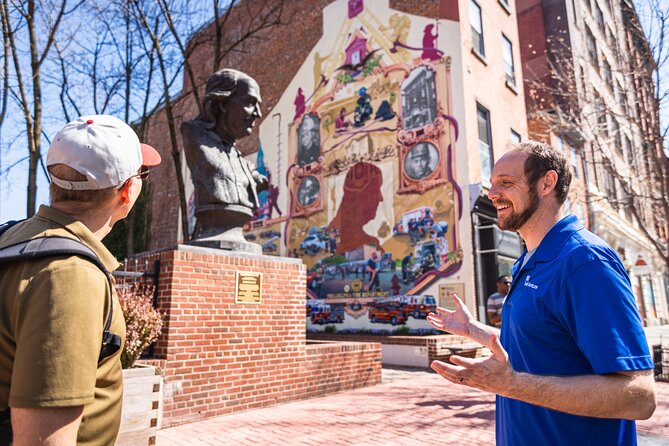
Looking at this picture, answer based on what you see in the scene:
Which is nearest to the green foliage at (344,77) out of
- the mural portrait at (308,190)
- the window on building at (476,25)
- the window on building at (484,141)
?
the mural portrait at (308,190)

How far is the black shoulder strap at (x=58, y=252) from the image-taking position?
4.08ft

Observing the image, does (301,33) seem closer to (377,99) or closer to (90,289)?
(377,99)

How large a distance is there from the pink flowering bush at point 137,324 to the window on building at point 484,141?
35.9 ft

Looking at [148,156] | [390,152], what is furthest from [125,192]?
[390,152]

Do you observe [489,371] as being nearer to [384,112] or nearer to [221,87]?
[221,87]

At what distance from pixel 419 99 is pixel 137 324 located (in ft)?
36.5

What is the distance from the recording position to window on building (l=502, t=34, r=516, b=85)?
16.3m

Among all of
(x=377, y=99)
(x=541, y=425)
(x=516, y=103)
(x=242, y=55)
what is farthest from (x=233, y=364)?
(x=242, y=55)

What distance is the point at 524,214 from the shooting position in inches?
82.7

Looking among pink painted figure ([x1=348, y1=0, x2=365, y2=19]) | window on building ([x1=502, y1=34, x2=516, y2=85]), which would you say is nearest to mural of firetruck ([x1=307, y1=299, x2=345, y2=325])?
pink painted figure ([x1=348, y1=0, x2=365, y2=19])

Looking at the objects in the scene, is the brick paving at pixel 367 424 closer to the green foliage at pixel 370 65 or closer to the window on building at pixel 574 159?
the green foliage at pixel 370 65

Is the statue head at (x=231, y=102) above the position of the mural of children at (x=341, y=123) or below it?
below

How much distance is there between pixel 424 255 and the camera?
41.8 ft

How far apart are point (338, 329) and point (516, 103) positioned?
10342 millimetres
